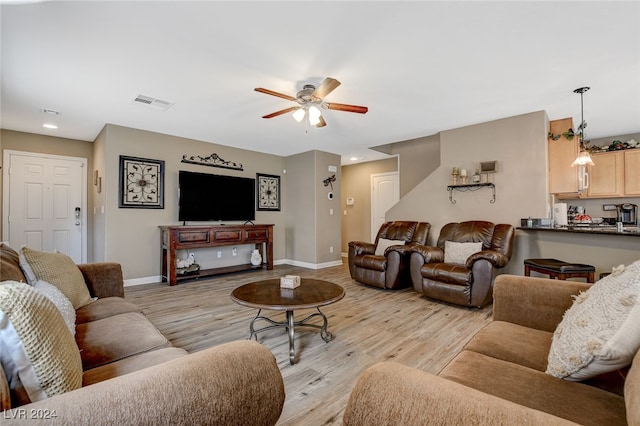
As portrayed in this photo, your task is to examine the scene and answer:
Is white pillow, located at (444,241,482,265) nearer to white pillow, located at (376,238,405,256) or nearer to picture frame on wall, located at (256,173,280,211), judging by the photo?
white pillow, located at (376,238,405,256)

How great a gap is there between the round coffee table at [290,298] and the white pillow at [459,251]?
1954 mm

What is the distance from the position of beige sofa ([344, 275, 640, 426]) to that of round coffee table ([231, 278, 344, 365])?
3.55ft

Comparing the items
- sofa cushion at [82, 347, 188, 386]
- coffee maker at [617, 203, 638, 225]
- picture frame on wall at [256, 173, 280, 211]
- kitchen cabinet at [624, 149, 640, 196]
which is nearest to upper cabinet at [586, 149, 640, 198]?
kitchen cabinet at [624, 149, 640, 196]

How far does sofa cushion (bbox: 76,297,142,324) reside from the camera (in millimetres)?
1766

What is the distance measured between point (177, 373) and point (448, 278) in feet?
10.6

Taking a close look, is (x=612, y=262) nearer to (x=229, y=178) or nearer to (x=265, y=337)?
(x=265, y=337)

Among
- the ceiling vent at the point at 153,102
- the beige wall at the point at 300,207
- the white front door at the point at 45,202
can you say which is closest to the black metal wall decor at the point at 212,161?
the beige wall at the point at 300,207

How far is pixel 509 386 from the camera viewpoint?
1.04 meters

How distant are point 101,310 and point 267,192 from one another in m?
4.38

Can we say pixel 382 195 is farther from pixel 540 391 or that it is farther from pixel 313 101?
pixel 540 391

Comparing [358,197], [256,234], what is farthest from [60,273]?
[358,197]

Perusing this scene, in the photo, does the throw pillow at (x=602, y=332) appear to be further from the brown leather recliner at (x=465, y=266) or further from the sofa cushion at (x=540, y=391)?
the brown leather recliner at (x=465, y=266)

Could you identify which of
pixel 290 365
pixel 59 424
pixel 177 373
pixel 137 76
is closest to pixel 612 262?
pixel 290 365

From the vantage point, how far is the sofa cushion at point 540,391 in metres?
0.90
